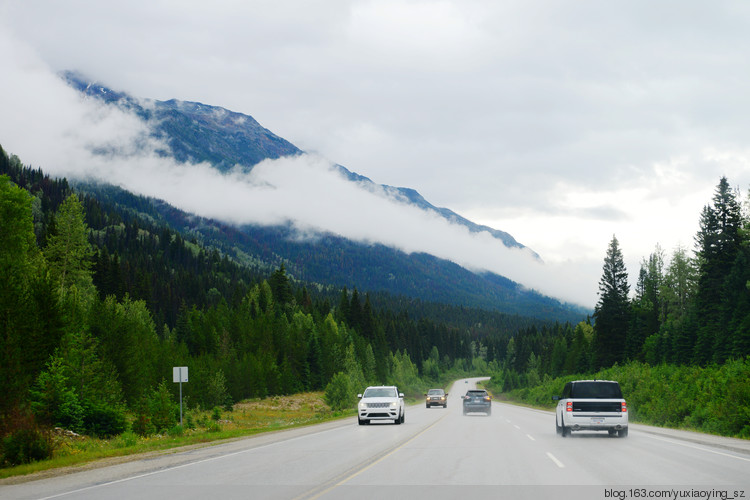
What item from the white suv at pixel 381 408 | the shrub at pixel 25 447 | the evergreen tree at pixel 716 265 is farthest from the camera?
the evergreen tree at pixel 716 265

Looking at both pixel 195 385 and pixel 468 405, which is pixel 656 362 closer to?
pixel 468 405

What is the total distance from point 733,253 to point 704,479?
68613mm

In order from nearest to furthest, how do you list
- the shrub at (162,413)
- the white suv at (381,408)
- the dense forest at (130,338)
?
the dense forest at (130,338)
the shrub at (162,413)
the white suv at (381,408)

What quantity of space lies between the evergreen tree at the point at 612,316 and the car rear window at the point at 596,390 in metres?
74.9

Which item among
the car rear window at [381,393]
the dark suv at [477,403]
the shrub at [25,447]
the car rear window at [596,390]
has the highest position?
the car rear window at [596,390]

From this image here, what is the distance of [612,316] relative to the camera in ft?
315

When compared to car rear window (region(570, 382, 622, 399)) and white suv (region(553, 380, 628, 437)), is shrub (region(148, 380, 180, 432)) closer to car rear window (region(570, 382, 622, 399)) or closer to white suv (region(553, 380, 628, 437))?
white suv (region(553, 380, 628, 437))

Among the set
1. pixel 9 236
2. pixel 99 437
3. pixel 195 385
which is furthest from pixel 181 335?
pixel 99 437

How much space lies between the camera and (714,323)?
7044 centimetres

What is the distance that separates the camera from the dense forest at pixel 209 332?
94.0 ft

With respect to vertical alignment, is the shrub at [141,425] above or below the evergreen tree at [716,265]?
below

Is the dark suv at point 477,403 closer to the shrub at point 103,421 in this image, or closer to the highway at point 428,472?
the highway at point 428,472

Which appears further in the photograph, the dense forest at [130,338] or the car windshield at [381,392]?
the car windshield at [381,392]

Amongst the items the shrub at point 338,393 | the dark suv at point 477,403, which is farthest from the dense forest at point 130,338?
the dark suv at point 477,403
